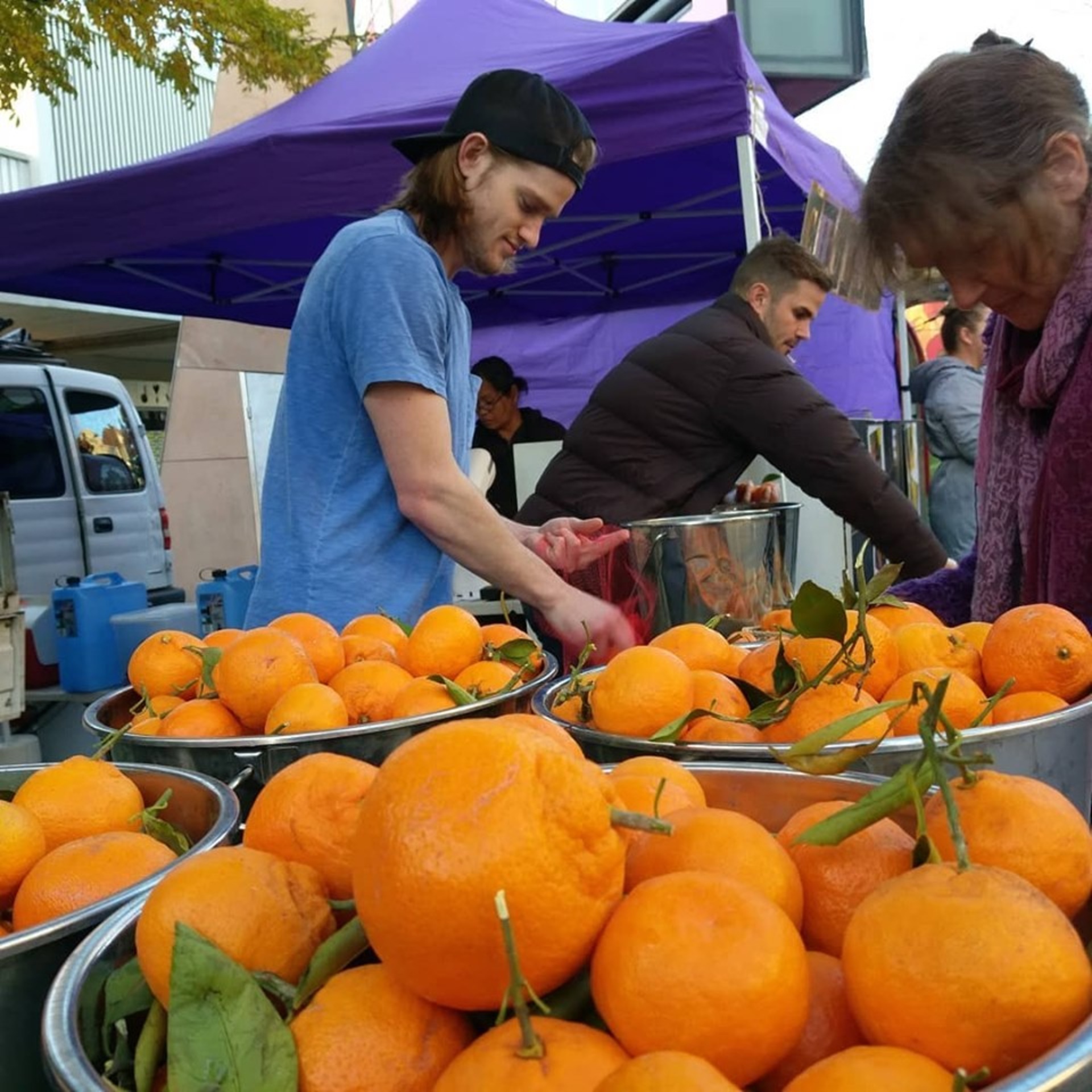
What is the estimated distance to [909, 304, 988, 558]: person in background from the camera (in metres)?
5.14

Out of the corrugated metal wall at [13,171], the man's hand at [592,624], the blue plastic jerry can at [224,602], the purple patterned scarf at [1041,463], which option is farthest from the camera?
the corrugated metal wall at [13,171]

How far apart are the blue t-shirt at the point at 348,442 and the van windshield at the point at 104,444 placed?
5713 mm

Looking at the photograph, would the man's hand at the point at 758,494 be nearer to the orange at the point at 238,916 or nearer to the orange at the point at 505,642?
the orange at the point at 505,642

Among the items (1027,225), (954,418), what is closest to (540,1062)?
(1027,225)

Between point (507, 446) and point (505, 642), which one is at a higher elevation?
point (507, 446)

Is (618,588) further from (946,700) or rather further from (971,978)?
(971,978)

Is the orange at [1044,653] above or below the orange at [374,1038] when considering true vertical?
above

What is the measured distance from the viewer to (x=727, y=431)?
9.18ft

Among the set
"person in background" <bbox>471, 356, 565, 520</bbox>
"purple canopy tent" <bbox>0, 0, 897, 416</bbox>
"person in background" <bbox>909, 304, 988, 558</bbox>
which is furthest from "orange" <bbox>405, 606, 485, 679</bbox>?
"person in background" <bbox>909, 304, 988, 558</bbox>

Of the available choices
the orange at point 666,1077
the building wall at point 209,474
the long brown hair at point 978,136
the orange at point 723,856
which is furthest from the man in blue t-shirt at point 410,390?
the building wall at point 209,474

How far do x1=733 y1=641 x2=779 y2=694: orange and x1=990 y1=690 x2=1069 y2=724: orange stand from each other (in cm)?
23

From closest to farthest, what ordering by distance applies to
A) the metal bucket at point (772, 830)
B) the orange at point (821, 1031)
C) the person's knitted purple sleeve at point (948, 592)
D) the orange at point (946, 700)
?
the metal bucket at point (772, 830)
the orange at point (821, 1031)
the orange at point (946, 700)
the person's knitted purple sleeve at point (948, 592)

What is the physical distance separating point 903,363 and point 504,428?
3464 mm

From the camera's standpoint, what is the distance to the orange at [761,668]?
1099mm
